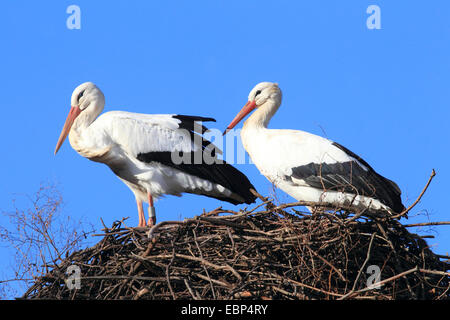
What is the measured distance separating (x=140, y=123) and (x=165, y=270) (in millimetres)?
2535

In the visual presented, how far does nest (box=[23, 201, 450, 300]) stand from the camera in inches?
262

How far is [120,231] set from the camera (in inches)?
298

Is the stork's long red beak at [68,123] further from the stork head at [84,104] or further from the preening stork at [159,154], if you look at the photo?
the preening stork at [159,154]

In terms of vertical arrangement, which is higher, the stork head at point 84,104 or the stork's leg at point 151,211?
the stork head at point 84,104

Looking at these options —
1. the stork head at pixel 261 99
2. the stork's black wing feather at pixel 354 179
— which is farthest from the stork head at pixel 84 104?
the stork's black wing feather at pixel 354 179

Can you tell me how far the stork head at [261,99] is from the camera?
364 inches

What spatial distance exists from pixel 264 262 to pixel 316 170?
1.69 meters

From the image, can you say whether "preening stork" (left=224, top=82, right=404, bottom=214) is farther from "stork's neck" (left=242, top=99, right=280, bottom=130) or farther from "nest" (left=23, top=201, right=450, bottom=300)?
"nest" (left=23, top=201, right=450, bottom=300)

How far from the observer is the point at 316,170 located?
815cm
